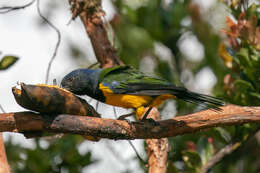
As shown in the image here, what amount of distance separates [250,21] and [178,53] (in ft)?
5.32

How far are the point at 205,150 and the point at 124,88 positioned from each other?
1.35m

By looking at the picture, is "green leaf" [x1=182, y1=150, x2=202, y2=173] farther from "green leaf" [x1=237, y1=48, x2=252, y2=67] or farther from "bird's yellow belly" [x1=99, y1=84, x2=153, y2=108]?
"green leaf" [x1=237, y1=48, x2=252, y2=67]

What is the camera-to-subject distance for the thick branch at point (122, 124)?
3.50m

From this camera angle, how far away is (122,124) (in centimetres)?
386

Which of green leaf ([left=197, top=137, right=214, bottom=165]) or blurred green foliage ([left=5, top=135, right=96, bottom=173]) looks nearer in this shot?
green leaf ([left=197, top=137, right=214, bottom=165])

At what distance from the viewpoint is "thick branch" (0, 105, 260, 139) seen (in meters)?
3.50

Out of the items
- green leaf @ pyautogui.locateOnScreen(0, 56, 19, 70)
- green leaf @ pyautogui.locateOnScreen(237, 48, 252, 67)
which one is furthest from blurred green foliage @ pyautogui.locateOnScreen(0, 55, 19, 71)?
green leaf @ pyautogui.locateOnScreen(237, 48, 252, 67)

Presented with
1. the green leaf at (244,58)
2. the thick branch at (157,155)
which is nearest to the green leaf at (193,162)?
the thick branch at (157,155)

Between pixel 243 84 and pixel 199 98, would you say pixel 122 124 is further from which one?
pixel 243 84

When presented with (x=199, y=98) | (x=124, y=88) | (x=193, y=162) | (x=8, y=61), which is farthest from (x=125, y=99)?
(x=8, y=61)

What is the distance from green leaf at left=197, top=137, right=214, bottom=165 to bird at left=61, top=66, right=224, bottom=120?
3.01 feet

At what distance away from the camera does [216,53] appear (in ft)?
21.7

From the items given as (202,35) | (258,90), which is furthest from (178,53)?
(258,90)

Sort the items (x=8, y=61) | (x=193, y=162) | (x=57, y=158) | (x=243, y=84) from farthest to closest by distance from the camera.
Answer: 1. (x=57, y=158)
2. (x=193, y=162)
3. (x=243, y=84)
4. (x=8, y=61)
